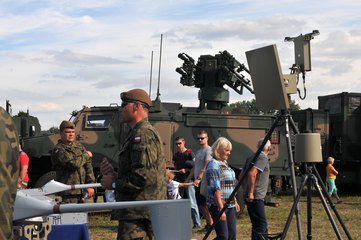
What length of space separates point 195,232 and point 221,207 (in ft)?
12.2

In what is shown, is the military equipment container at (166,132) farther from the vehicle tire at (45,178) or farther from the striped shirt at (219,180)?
the striped shirt at (219,180)

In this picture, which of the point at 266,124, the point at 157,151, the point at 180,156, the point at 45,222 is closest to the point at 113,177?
the point at 157,151

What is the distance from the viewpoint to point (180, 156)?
1199 centimetres

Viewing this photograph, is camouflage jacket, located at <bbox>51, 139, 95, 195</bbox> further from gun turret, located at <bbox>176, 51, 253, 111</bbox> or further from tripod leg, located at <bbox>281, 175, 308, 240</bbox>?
gun turret, located at <bbox>176, 51, 253, 111</bbox>

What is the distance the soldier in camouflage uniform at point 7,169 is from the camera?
6.33 ft

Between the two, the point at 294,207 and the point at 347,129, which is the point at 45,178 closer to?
the point at 294,207

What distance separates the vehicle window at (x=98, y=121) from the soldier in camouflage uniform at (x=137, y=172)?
348 inches

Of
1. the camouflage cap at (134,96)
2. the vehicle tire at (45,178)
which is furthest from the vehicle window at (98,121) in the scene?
the camouflage cap at (134,96)

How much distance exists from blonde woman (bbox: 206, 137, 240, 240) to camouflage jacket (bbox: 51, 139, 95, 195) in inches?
60.2

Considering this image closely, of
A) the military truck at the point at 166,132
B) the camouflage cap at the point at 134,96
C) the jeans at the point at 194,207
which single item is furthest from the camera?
the military truck at the point at 166,132

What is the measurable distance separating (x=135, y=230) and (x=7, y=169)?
8.49ft

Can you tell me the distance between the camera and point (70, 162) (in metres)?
7.76

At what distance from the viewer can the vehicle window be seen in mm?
13445

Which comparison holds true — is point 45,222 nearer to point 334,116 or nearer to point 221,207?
point 221,207
